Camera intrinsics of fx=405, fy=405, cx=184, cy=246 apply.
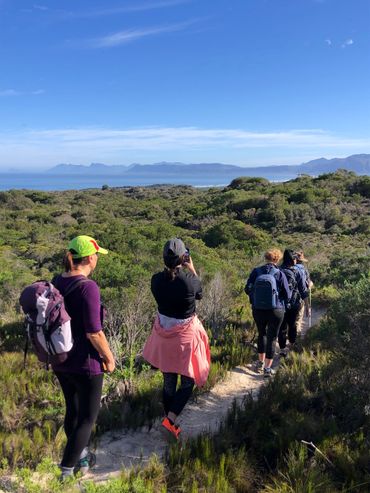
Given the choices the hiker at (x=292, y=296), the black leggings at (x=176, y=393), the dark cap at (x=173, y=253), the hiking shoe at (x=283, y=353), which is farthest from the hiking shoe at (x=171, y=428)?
the hiking shoe at (x=283, y=353)

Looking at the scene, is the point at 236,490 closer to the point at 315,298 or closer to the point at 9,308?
the point at 9,308

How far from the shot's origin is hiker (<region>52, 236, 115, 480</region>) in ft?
9.05

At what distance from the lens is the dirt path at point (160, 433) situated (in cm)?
339

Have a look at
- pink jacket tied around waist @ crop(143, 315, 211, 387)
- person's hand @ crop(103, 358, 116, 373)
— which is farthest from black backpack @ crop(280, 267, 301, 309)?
person's hand @ crop(103, 358, 116, 373)

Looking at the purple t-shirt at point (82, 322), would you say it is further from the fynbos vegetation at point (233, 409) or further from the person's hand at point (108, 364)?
the fynbos vegetation at point (233, 409)

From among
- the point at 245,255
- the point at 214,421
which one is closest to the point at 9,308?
the point at 214,421

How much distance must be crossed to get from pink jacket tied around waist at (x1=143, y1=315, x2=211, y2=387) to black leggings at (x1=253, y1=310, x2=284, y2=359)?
1.60 meters

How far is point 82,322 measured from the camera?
2.80m

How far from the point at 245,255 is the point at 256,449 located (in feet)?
41.6

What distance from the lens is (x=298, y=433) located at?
3586 millimetres

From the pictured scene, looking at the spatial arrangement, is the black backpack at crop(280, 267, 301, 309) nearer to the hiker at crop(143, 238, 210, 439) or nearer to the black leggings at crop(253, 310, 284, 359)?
the black leggings at crop(253, 310, 284, 359)

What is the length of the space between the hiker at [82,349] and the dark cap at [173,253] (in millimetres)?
642

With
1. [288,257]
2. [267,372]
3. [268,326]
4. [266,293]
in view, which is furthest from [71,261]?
[288,257]

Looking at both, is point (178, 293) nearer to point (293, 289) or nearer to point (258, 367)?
point (258, 367)
